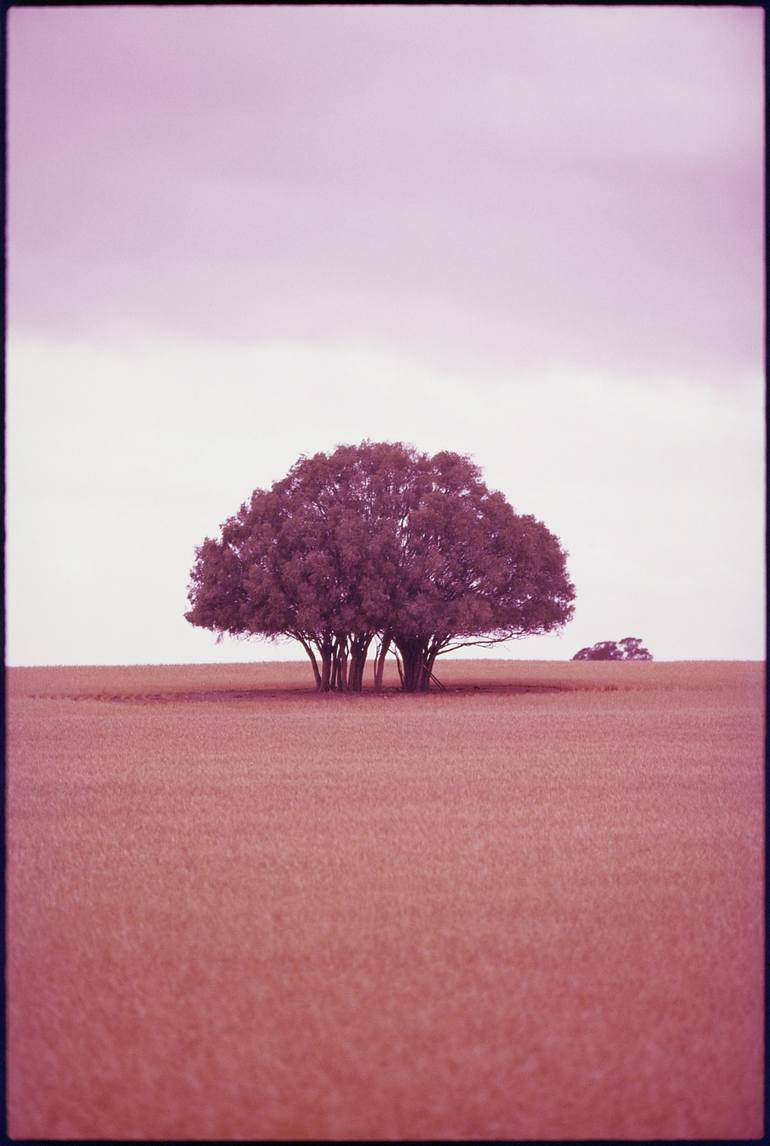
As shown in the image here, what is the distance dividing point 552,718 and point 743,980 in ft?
78.3

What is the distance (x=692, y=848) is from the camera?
10.1 metres

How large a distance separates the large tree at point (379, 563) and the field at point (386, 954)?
80.1 feet

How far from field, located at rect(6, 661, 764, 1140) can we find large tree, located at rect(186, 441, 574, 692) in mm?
24421

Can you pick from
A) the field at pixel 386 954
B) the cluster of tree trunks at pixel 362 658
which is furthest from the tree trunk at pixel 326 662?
the field at pixel 386 954

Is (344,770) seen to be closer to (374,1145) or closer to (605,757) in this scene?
(605,757)

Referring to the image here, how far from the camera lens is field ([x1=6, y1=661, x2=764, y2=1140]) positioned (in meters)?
4.26

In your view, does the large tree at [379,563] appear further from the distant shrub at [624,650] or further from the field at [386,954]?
the distant shrub at [624,650]

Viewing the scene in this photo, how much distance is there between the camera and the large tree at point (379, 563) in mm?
41031

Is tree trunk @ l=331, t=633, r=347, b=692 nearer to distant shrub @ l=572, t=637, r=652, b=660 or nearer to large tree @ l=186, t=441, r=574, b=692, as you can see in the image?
large tree @ l=186, t=441, r=574, b=692

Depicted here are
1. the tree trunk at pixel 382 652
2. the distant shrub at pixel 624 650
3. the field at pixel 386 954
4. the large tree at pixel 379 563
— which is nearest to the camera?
the field at pixel 386 954

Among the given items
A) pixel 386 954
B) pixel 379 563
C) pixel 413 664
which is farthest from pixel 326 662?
pixel 386 954

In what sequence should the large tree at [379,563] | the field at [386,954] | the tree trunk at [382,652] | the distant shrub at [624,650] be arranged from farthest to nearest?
the distant shrub at [624,650], the tree trunk at [382,652], the large tree at [379,563], the field at [386,954]

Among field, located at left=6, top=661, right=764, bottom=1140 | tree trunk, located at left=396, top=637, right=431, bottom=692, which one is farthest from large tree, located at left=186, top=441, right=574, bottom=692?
field, located at left=6, top=661, right=764, bottom=1140

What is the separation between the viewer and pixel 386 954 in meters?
6.33
